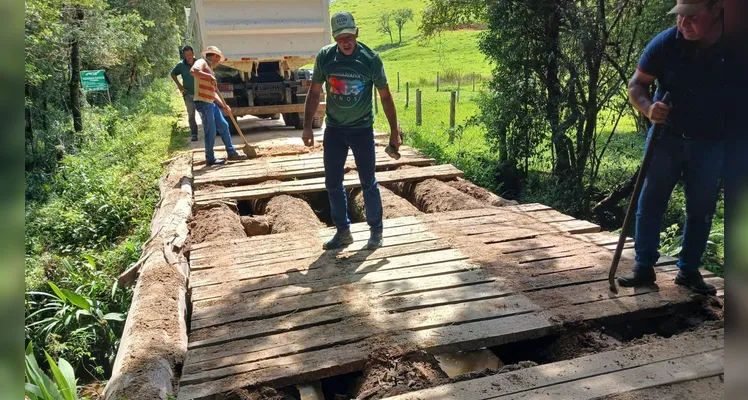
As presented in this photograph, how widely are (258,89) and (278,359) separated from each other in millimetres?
9449

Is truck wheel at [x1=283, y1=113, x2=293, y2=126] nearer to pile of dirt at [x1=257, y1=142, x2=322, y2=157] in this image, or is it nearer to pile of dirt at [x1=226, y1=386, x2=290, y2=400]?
pile of dirt at [x1=257, y1=142, x2=322, y2=157]

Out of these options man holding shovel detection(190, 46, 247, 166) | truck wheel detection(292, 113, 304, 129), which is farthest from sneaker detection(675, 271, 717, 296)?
truck wheel detection(292, 113, 304, 129)

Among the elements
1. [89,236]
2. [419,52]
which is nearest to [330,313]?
[89,236]

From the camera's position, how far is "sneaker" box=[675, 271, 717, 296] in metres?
3.14

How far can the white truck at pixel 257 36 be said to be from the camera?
31.9ft

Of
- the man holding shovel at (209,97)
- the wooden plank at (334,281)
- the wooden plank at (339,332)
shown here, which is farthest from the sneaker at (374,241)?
the man holding shovel at (209,97)

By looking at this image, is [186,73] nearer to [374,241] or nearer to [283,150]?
[283,150]

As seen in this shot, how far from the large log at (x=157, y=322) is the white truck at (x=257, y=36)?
18.5ft

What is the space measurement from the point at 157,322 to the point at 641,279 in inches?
114

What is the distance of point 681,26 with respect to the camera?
267 cm

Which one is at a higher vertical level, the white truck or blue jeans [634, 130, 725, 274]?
the white truck

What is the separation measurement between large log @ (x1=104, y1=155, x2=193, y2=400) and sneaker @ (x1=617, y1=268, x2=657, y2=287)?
8.59ft

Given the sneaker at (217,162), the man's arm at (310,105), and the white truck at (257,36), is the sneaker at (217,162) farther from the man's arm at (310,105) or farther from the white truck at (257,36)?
the man's arm at (310,105)

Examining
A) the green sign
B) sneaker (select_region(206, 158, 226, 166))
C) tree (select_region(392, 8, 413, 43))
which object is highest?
tree (select_region(392, 8, 413, 43))
